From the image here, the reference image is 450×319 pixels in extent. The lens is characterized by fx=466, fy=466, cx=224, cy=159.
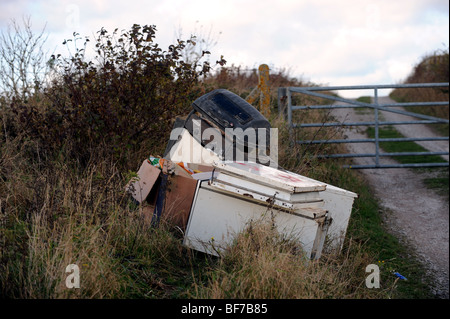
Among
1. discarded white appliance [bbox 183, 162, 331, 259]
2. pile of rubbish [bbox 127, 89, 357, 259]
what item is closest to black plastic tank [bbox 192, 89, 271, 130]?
pile of rubbish [bbox 127, 89, 357, 259]

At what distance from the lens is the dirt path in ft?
20.0

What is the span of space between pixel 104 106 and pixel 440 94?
14.3 metres

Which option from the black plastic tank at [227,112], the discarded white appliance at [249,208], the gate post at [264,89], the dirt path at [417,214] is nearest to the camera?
the discarded white appliance at [249,208]

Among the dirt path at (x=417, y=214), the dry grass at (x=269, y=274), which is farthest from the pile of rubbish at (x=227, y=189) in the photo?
the dirt path at (x=417, y=214)

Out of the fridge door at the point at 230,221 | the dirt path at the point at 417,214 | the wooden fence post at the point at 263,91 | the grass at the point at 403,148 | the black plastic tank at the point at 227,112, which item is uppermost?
the wooden fence post at the point at 263,91

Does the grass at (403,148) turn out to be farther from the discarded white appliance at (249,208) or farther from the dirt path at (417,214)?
the discarded white appliance at (249,208)

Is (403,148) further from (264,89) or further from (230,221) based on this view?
(230,221)

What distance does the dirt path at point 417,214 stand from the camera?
6104 millimetres

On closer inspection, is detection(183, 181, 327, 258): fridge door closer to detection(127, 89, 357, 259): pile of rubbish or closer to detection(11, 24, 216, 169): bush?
detection(127, 89, 357, 259): pile of rubbish

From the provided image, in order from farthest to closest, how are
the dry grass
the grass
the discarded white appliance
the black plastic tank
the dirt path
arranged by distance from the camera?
the grass < the dirt path < the black plastic tank < the discarded white appliance < the dry grass

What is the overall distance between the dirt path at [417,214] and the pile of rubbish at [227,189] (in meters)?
2.05

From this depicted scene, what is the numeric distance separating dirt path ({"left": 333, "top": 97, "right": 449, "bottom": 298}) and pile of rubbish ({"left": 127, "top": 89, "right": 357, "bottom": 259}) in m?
2.05

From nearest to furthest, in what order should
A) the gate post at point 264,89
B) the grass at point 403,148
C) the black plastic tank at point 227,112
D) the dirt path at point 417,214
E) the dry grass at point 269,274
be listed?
the dry grass at point 269,274
the black plastic tank at point 227,112
the dirt path at point 417,214
the gate post at point 264,89
the grass at point 403,148

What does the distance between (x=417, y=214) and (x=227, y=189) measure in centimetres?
508
